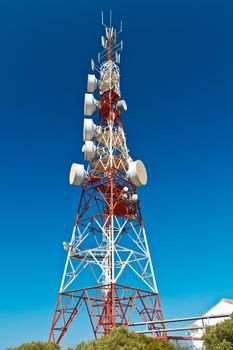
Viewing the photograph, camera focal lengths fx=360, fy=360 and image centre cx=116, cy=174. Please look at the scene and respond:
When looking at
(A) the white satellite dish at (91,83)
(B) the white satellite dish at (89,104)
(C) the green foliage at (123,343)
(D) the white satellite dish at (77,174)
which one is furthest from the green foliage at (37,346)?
(A) the white satellite dish at (91,83)

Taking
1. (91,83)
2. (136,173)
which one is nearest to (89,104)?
(91,83)

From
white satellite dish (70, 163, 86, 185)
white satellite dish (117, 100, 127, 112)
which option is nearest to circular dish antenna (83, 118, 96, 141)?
white satellite dish (70, 163, 86, 185)

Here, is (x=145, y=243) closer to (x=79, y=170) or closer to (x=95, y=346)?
(x=79, y=170)

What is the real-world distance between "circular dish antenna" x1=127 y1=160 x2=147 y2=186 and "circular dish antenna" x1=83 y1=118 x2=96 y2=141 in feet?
19.4

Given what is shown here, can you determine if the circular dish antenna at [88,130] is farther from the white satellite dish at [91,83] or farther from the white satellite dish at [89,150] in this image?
the white satellite dish at [91,83]

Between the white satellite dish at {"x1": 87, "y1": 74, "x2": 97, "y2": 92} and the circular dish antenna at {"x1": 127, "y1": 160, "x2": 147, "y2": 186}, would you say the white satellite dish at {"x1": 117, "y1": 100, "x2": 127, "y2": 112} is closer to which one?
the white satellite dish at {"x1": 87, "y1": 74, "x2": 97, "y2": 92}

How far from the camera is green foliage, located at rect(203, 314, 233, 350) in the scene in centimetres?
2034

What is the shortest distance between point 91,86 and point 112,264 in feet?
75.8

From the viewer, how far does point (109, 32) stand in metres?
49.2

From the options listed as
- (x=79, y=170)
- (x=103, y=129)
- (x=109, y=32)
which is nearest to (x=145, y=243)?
(x=79, y=170)

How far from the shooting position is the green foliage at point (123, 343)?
22266 mm

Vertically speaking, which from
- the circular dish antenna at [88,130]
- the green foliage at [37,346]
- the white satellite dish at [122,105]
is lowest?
the green foliage at [37,346]

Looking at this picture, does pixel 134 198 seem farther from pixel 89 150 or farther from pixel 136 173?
pixel 89 150

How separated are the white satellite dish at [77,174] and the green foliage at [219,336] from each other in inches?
865
